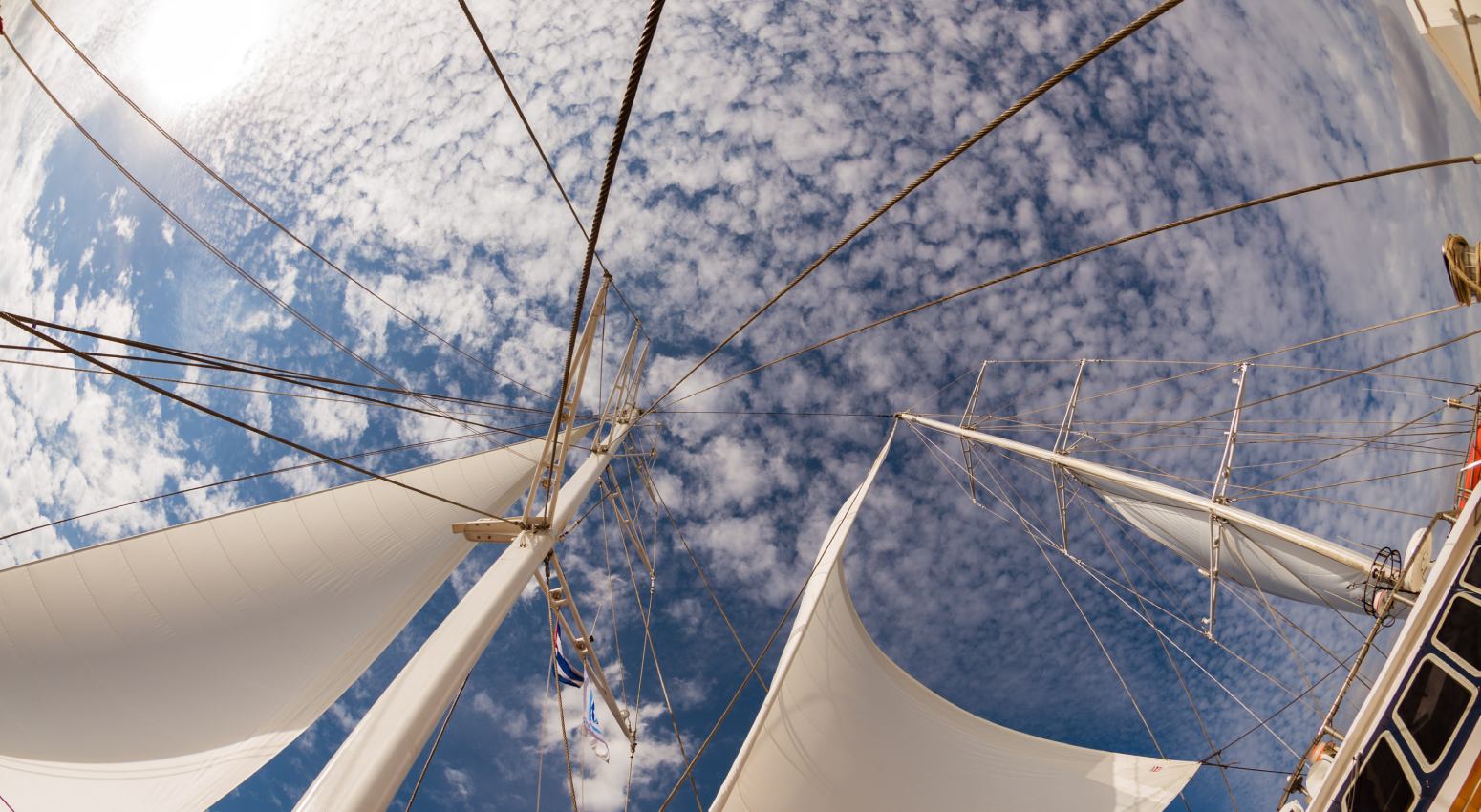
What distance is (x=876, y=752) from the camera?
672 centimetres

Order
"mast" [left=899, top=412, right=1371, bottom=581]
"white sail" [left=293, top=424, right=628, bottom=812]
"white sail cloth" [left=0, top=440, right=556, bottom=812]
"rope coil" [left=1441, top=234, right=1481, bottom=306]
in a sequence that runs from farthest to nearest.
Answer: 1. "white sail cloth" [left=0, top=440, right=556, bottom=812]
2. "mast" [left=899, top=412, right=1371, bottom=581]
3. "rope coil" [left=1441, top=234, right=1481, bottom=306]
4. "white sail" [left=293, top=424, right=628, bottom=812]

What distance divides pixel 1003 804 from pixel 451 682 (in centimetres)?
725

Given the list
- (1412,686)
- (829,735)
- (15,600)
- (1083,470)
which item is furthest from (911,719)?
(15,600)

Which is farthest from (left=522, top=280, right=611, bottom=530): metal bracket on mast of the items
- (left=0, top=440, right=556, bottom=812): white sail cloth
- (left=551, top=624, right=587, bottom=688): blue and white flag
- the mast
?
the mast

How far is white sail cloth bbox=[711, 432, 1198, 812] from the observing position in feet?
18.9

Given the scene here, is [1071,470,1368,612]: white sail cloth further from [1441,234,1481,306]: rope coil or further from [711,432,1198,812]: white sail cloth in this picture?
[711,432,1198,812]: white sail cloth

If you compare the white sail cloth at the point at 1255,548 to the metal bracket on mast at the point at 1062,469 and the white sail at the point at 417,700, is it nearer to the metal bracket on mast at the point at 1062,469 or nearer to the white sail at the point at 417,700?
the metal bracket on mast at the point at 1062,469

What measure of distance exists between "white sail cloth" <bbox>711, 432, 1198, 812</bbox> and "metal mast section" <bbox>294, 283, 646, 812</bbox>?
93.6 inches

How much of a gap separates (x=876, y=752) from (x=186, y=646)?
366 inches

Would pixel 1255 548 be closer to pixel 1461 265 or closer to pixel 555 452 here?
pixel 1461 265

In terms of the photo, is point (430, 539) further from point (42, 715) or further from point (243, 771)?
point (42, 715)

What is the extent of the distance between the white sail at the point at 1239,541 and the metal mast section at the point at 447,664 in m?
7.28

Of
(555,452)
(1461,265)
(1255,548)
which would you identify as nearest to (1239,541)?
(1255,548)

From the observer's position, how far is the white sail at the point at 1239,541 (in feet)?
18.6
